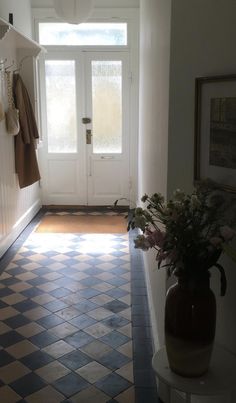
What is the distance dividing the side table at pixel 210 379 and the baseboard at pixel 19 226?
113 inches

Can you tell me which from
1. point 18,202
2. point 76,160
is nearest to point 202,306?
point 18,202

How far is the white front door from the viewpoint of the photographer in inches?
228

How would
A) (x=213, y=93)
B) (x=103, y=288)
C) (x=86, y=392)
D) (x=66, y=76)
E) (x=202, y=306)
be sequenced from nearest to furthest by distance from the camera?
(x=202, y=306)
(x=213, y=93)
(x=86, y=392)
(x=103, y=288)
(x=66, y=76)

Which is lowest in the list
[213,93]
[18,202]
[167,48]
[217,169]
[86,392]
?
[86,392]

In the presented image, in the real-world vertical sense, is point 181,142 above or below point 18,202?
above

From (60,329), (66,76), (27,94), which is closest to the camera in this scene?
(60,329)

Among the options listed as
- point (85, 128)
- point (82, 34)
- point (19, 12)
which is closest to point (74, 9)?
point (19, 12)

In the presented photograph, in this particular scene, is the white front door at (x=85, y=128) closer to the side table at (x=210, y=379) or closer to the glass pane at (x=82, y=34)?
the glass pane at (x=82, y=34)

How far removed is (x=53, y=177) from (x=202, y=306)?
490 centimetres

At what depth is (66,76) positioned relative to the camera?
19.1 feet

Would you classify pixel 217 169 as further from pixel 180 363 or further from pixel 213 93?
pixel 180 363

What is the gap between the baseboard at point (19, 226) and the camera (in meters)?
4.19

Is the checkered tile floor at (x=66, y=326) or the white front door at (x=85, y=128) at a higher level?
the white front door at (x=85, y=128)

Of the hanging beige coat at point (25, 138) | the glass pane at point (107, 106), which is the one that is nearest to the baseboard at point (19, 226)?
the hanging beige coat at point (25, 138)
